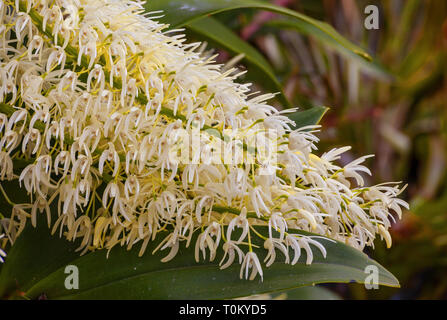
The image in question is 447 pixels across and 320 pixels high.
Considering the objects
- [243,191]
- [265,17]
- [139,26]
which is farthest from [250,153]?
[265,17]

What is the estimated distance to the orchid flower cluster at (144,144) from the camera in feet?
1.22

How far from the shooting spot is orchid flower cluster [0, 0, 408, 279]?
37cm

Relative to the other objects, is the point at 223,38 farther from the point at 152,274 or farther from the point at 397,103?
the point at 397,103

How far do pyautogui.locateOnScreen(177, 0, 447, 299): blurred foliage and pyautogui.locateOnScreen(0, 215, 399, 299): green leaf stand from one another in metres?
0.92

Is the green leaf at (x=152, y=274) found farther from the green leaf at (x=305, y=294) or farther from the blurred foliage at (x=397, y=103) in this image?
the blurred foliage at (x=397, y=103)

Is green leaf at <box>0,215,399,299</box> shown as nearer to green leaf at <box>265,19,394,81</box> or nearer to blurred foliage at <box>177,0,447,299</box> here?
green leaf at <box>265,19,394,81</box>

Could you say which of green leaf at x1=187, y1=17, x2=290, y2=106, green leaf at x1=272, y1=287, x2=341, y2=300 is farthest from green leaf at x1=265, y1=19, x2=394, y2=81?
green leaf at x1=272, y1=287, x2=341, y2=300

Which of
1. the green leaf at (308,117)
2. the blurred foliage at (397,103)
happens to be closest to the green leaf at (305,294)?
the green leaf at (308,117)

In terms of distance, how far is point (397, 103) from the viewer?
170 cm

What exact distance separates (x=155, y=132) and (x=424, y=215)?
116cm

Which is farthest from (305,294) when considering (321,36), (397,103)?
(397,103)

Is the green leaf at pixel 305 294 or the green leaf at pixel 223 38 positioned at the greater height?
the green leaf at pixel 223 38

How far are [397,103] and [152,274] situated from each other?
1.45m

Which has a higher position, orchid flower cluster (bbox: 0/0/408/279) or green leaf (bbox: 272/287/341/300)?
orchid flower cluster (bbox: 0/0/408/279)
